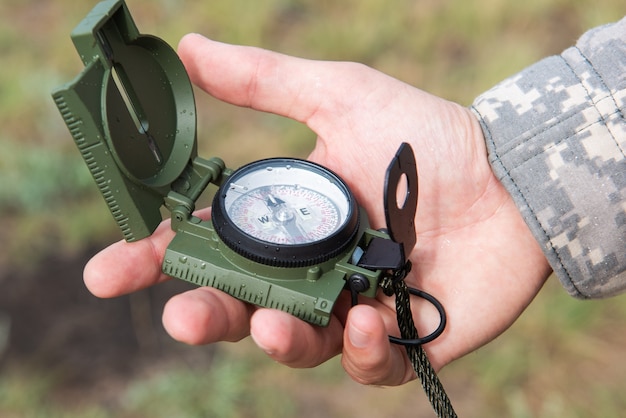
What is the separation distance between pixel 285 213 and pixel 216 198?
0.17 metres

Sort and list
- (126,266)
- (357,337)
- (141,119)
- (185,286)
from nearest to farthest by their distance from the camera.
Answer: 1. (357,337)
2. (126,266)
3. (141,119)
4. (185,286)

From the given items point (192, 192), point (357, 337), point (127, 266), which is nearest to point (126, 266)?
point (127, 266)

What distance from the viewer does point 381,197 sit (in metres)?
2.04

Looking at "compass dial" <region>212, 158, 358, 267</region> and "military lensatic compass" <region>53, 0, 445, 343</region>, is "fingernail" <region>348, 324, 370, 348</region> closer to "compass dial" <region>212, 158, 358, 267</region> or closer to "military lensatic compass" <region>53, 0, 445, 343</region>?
"military lensatic compass" <region>53, 0, 445, 343</region>

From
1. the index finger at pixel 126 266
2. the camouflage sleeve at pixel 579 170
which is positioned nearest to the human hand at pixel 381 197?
the index finger at pixel 126 266

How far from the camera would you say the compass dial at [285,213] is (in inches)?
67.0

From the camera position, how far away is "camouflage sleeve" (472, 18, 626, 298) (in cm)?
189

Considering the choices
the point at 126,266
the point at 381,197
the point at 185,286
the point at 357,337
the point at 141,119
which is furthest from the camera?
the point at 185,286

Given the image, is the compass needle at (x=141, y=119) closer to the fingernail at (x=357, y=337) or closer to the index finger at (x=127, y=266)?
the index finger at (x=127, y=266)

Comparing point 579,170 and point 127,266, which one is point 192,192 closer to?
point 127,266

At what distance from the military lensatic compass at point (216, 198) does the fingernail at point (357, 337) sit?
0.23 ft

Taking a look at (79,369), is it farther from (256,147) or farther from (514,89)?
(514,89)

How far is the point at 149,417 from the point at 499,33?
7.74 ft

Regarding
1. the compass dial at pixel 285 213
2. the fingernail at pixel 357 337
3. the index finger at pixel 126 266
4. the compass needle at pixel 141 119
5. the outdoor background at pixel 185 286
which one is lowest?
the outdoor background at pixel 185 286
